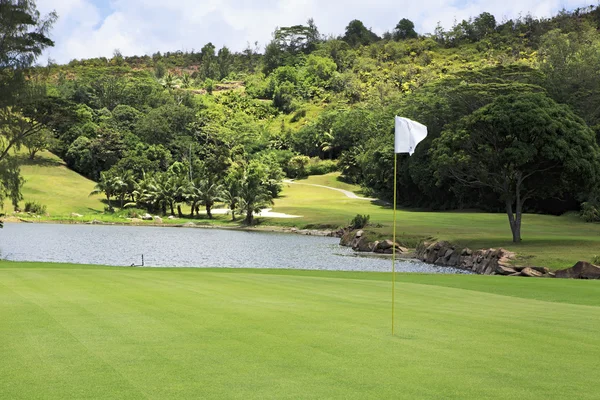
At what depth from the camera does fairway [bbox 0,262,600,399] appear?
7.94m

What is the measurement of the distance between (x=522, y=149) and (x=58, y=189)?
280ft

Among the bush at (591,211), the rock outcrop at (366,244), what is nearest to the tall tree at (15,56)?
the rock outcrop at (366,244)

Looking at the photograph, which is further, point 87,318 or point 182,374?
point 87,318

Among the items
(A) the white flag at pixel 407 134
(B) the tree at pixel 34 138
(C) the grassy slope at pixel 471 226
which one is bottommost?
(C) the grassy slope at pixel 471 226

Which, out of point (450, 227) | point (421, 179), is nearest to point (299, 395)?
point (450, 227)

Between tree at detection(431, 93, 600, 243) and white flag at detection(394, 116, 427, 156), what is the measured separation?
115ft

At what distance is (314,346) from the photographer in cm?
1024

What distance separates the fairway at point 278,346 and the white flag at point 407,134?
137 inches

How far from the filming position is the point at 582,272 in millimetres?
33000

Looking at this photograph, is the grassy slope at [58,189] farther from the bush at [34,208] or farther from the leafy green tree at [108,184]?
the leafy green tree at [108,184]

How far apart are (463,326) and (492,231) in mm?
51744

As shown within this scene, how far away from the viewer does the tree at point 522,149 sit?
45656 millimetres

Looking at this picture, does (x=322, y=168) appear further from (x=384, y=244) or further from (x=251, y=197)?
(x=384, y=244)

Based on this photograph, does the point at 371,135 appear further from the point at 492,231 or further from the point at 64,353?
the point at 64,353
